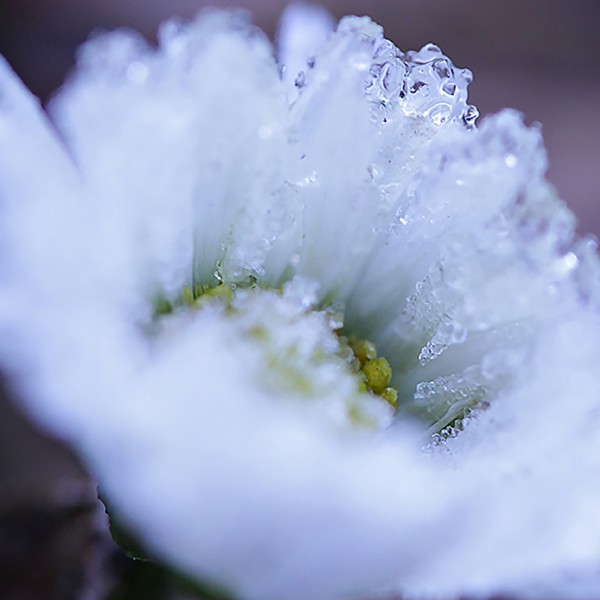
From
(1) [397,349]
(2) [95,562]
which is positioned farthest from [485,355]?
(2) [95,562]

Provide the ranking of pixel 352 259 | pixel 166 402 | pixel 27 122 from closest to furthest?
pixel 166 402, pixel 27 122, pixel 352 259

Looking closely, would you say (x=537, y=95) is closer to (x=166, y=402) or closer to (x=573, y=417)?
(x=573, y=417)

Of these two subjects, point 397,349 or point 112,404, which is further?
point 397,349

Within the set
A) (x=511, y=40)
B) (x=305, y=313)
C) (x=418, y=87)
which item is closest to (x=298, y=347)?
(x=305, y=313)

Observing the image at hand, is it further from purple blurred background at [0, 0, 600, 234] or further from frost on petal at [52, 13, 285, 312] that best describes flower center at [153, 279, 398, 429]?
purple blurred background at [0, 0, 600, 234]

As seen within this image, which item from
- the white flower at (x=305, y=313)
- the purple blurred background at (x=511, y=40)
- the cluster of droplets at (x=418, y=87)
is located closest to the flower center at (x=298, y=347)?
the white flower at (x=305, y=313)

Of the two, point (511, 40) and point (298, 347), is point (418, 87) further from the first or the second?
point (511, 40)

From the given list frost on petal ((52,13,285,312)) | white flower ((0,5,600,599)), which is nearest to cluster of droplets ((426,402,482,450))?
white flower ((0,5,600,599))
